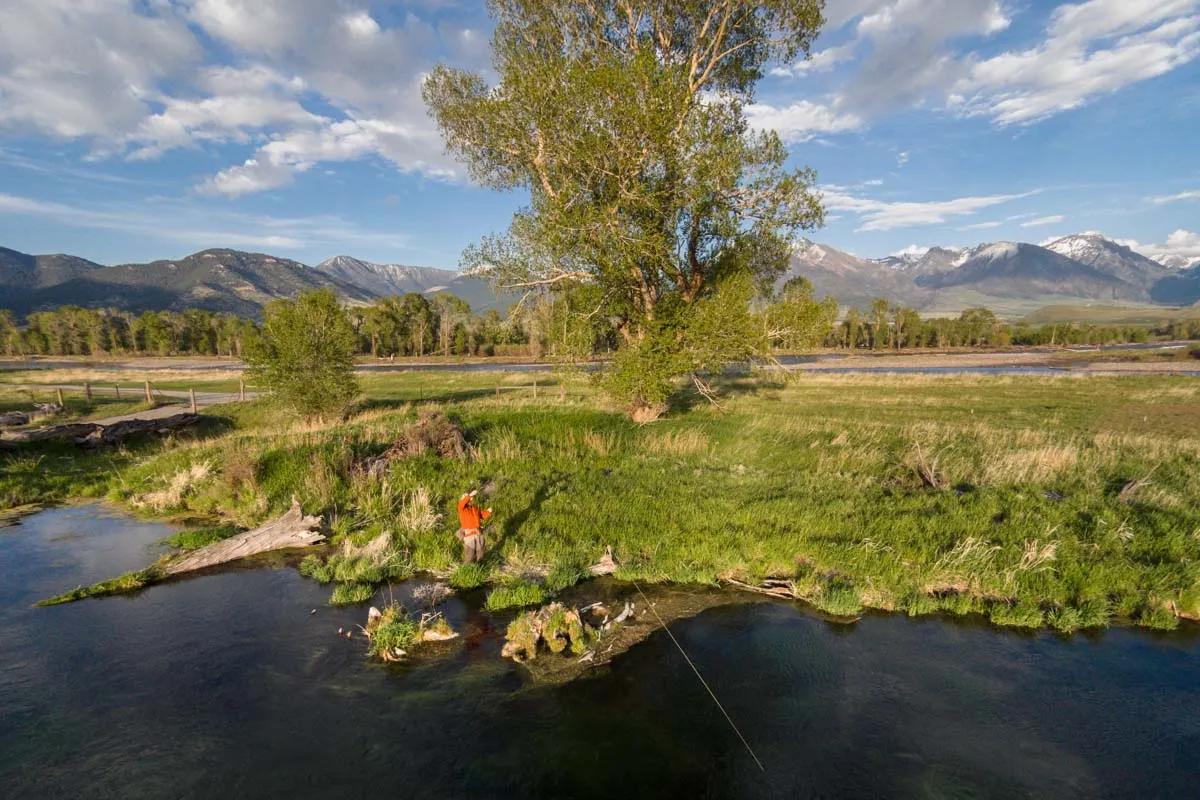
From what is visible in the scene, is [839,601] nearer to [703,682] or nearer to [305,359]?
[703,682]

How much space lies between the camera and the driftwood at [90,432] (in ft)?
71.2

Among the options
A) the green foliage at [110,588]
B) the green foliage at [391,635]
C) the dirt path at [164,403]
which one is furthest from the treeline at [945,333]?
the green foliage at [110,588]

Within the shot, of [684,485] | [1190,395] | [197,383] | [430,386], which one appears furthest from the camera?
[197,383]

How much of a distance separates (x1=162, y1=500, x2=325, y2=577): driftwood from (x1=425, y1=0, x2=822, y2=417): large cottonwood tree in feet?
44.0

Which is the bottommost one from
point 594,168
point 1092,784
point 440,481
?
point 1092,784

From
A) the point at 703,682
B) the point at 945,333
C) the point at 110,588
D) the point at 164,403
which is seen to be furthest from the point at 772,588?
the point at 945,333

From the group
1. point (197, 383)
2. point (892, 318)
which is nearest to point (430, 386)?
point (197, 383)

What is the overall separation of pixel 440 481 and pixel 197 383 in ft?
197

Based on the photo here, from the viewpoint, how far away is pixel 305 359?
2852 centimetres

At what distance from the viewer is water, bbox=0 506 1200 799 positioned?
21.3 feet

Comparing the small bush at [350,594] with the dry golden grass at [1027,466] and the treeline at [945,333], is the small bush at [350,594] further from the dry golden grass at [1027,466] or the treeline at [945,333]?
the treeline at [945,333]

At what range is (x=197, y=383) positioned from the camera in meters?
60.3

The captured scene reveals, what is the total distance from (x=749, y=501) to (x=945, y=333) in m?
172

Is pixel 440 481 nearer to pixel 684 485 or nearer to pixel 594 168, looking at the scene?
pixel 684 485
